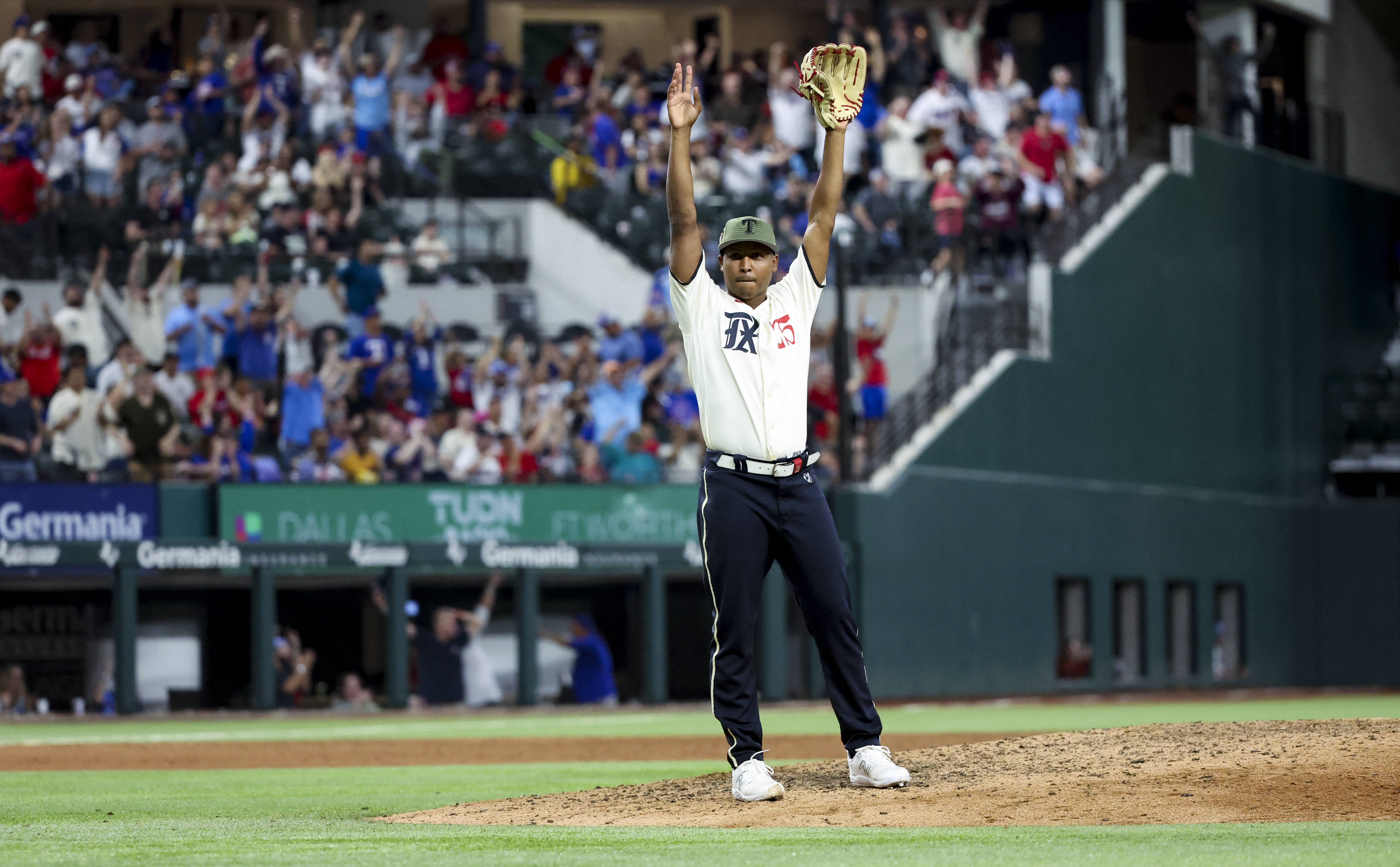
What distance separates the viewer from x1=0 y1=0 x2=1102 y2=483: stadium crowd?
1945 centimetres

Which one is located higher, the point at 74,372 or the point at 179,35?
the point at 179,35

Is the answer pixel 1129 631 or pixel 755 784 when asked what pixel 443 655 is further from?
pixel 755 784

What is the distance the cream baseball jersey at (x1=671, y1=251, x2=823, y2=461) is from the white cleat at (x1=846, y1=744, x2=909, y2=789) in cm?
114

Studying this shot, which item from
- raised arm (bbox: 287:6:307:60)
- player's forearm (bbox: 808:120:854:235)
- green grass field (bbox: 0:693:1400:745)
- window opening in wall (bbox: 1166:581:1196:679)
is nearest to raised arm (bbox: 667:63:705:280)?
player's forearm (bbox: 808:120:854:235)

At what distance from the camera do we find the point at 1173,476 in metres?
27.3

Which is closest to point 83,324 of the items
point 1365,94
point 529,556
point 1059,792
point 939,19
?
point 529,556

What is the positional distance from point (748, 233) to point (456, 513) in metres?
12.8

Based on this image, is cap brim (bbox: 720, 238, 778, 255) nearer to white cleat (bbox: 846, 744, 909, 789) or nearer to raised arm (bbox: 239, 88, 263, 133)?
white cleat (bbox: 846, 744, 909, 789)

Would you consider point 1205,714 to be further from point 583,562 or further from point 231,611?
point 231,611

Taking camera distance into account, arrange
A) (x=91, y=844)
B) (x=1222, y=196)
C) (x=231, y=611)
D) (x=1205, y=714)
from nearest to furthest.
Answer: (x=91, y=844)
(x=1205, y=714)
(x=231, y=611)
(x=1222, y=196)

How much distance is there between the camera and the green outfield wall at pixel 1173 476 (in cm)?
2300

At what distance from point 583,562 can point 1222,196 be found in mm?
12857

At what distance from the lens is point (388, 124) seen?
23.3 metres

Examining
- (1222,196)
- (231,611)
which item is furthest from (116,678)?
(1222,196)
